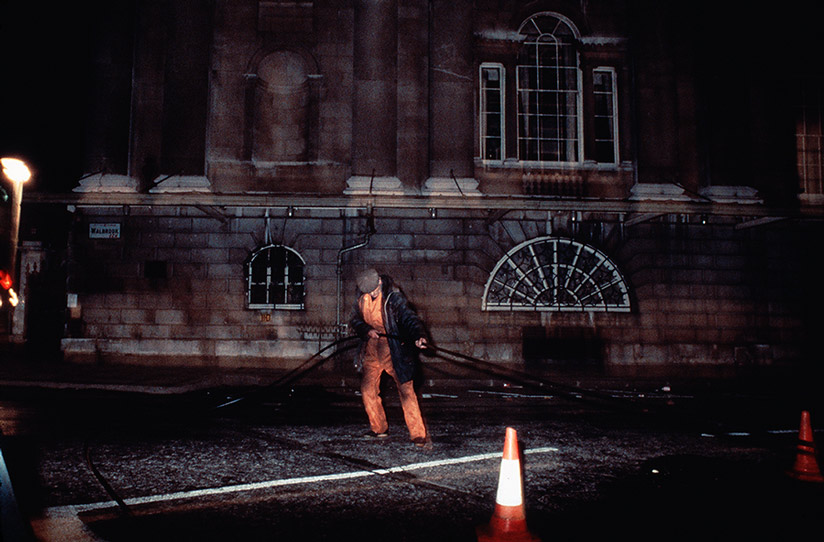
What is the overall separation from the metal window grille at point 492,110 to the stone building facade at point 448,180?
0.05 m

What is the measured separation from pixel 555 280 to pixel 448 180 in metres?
3.92

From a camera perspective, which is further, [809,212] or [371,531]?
[809,212]

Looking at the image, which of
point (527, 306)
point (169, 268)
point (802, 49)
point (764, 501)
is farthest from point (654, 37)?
point (169, 268)

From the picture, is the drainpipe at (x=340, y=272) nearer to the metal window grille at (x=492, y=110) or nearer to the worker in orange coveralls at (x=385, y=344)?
the metal window grille at (x=492, y=110)

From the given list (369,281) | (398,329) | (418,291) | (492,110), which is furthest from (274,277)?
(398,329)

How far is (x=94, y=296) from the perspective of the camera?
12.5 metres

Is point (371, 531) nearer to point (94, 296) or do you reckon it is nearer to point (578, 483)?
point (578, 483)

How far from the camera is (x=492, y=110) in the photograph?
44.7 feet

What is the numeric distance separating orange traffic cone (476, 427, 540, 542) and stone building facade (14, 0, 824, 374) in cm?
959

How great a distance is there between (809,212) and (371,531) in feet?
41.2

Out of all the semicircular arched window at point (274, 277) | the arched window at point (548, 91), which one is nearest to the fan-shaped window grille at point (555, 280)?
the arched window at point (548, 91)

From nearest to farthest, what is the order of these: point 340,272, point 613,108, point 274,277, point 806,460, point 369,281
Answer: point 806,460 < point 369,281 < point 340,272 < point 274,277 < point 613,108

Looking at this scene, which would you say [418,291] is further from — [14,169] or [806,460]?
[14,169]

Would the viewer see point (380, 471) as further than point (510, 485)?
Yes
